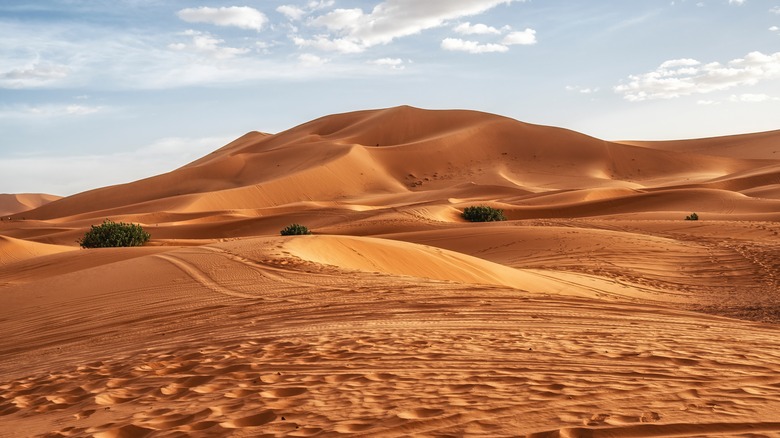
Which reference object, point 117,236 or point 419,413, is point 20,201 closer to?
point 117,236

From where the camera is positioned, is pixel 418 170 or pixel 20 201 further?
pixel 20 201

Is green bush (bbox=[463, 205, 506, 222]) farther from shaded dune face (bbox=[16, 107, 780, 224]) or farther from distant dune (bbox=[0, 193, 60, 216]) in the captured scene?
distant dune (bbox=[0, 193, 60, 216])

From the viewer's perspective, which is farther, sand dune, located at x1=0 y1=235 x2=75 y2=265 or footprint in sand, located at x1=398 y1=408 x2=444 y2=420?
sand dune, located at x1=0 y1=235 x2=75 y2=265

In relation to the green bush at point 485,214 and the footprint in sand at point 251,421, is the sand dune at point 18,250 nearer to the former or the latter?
the green bush at point 485,214

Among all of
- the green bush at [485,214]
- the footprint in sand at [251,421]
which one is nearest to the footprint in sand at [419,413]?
the footprint in sand at [251,421]

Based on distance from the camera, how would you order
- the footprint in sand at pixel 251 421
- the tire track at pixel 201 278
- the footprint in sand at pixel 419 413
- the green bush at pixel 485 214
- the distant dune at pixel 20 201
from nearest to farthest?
1. the footprint in sand at pixel 419 413
2. the footprint in sand at pixel 251 421
3. the tire track at pixel 201 278
4. the green bush at pixel 485 214
5. the distant dune at pixel 20 201

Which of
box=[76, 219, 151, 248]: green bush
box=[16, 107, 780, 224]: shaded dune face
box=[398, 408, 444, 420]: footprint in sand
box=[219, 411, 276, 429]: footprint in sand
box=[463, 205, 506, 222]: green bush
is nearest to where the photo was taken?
box=[398, 408, 444, 420]: footprint in sand

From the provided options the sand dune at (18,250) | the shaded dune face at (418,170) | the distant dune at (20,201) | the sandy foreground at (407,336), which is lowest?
the sandy foreground at (407,336)

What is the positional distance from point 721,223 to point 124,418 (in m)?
21.5

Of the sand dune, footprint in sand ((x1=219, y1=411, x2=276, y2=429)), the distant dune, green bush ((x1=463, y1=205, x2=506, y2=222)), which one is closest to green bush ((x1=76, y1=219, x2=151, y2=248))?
the sand dune

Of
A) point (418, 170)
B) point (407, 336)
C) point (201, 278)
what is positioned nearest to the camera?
point (407, 336)

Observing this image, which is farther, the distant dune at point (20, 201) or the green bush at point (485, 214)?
the distant dune at point (20, 201)

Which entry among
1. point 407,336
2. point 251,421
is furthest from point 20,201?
point 251,421

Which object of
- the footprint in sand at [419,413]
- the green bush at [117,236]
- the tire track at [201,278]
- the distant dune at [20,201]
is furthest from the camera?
the distant dune at [20,201]
